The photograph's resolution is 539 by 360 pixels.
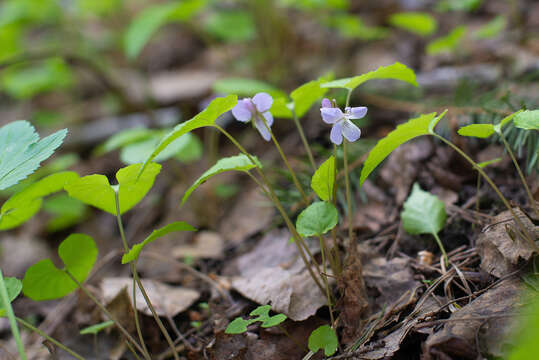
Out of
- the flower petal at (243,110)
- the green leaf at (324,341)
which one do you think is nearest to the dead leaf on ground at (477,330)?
→ the green leaf at (324,341)

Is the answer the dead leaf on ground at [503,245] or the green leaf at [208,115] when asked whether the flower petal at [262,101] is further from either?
the dead leaf on ground at [503,245]

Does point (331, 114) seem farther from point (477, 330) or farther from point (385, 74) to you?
point (477, 330)

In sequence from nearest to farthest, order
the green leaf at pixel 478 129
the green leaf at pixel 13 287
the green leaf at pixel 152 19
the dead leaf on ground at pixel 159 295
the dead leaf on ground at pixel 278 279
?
the green leaf at pixel 478 129 < the green leaf at pixel 13 287 < the dead leaf on ground at pixel 278 279 < the dead leaf on ground at pixel 159 295 < the green leaf at pixel 152 19

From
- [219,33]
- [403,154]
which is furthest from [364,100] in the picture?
[219,33]

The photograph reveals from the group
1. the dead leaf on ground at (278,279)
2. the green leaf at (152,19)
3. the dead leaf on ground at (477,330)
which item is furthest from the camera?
the green leaf at (152,19)

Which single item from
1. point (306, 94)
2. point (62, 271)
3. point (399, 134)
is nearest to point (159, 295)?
point (62, 271)

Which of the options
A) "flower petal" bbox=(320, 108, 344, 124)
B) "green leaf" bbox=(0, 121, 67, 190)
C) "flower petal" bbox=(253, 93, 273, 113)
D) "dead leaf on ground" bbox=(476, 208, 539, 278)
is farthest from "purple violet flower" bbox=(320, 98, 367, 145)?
"green leaf" bbox=(0, 121, 67, 190)

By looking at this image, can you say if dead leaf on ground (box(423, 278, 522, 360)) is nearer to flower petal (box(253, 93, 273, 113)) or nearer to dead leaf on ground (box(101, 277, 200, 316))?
flower petal (box(253, 93, 273, 113))
